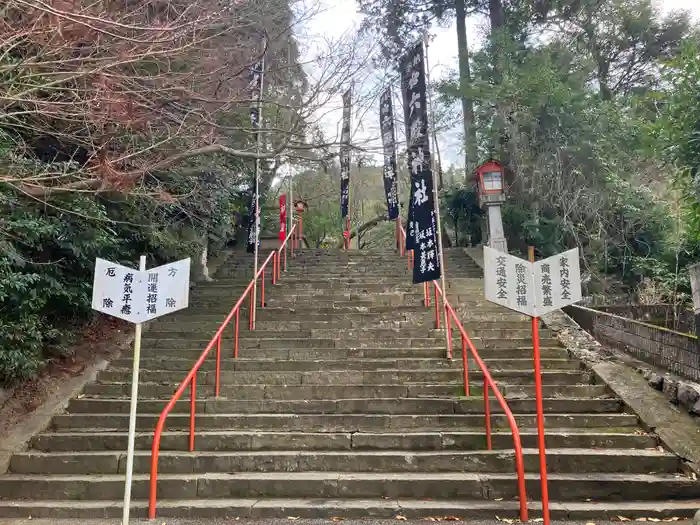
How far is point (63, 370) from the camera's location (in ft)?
20.9

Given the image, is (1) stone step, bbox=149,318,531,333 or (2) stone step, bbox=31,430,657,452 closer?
(2) stone step, bbox=31,430,657,452

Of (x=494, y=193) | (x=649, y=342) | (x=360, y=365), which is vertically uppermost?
(x=494, y=193)

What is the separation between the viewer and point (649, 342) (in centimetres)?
625

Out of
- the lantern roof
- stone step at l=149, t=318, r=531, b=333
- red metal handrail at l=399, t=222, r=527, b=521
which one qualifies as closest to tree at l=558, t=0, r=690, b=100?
the lantern roof

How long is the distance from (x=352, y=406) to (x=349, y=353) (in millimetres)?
1324

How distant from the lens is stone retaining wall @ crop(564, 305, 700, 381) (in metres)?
5.46

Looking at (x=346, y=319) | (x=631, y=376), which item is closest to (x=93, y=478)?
(x=346, y=319)

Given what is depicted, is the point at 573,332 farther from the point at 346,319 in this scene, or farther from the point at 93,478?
the point at 93,478

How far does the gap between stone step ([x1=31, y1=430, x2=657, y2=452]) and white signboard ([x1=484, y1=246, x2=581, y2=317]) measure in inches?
67.3

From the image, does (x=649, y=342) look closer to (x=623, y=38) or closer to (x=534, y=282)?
(x=534, y=282)

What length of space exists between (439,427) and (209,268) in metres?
7.96

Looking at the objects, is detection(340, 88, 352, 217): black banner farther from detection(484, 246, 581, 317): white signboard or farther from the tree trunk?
the tree trunk

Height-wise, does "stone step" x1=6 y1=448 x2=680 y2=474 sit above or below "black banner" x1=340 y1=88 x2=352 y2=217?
below

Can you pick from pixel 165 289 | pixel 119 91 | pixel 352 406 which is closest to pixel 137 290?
pixel 165 289
